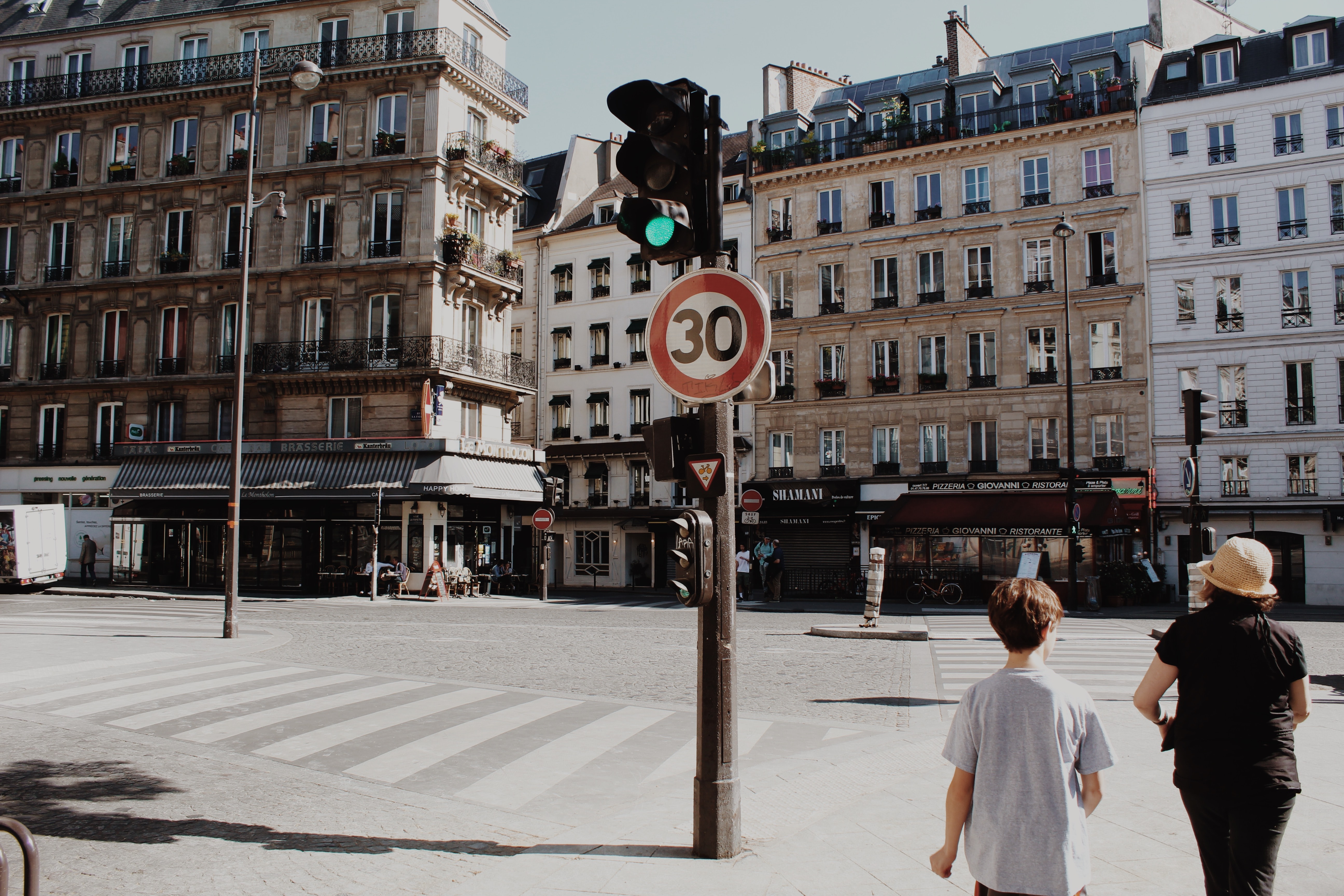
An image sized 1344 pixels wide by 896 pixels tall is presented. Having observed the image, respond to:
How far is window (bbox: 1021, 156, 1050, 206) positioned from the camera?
3472 centimetres

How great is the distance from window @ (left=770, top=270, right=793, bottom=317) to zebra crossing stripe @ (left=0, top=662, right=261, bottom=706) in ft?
92.6

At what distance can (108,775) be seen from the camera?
23.7 feet

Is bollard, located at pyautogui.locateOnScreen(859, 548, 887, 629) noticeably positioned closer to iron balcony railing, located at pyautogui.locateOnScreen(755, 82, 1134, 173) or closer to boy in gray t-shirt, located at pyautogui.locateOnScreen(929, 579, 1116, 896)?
boy in gray t-shirt, located at pyautogui.locateOnScreen(929, 579, 1116, 896)

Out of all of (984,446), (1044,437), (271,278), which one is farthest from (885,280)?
(271,278)

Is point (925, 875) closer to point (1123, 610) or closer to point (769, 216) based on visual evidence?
point (1123, 610)

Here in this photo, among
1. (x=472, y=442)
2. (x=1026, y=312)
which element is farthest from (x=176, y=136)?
(x=1026, y=312)

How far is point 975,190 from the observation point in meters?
36.0

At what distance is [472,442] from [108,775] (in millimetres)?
26534

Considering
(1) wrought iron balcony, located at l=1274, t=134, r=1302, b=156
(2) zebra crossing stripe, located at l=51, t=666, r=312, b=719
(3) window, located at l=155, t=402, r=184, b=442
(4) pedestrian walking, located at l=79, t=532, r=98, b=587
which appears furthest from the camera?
(3) window, located at l=155, t=402, r=184, b=442

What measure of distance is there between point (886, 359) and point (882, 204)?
19.4 ft

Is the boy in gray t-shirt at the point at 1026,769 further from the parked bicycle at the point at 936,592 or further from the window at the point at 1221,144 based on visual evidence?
the window at the point at 1221,144

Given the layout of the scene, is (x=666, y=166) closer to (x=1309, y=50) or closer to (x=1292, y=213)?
(x=1292, y=213)

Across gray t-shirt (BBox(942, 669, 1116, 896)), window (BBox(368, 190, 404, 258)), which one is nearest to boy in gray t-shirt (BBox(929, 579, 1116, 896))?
gray t-shirt (BBox(942, 669, 1116, 896))

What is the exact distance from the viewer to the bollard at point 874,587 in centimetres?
1716
